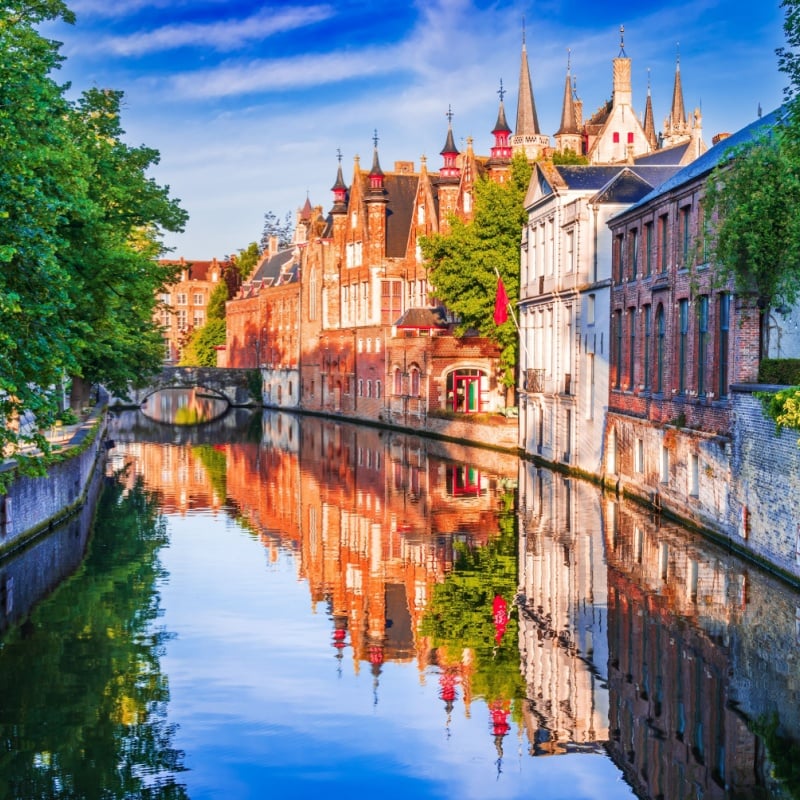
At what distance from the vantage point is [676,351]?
1259 inches

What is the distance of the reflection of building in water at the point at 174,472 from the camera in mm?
37000

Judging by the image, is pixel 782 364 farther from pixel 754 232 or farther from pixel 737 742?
pixel 737 742

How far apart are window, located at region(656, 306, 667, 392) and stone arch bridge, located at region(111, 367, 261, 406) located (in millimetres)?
60273

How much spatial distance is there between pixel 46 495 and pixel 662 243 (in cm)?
1816

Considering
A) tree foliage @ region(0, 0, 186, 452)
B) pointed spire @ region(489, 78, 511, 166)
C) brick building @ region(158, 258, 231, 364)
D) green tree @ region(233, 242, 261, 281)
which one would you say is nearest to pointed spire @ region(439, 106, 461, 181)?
pointed spire @ region(489, 78, 511, 166)

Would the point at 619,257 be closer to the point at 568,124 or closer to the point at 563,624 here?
the point at 563,624

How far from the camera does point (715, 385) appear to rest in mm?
28531

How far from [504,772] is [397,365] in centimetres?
5308

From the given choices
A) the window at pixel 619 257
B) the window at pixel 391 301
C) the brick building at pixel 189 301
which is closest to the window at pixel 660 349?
the window at pixel 619 257

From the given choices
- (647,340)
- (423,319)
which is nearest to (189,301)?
(423,319)

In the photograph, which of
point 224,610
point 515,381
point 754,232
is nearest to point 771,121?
point 754,232

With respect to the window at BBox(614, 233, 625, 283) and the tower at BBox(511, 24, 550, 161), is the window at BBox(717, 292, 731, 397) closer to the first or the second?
the window at BBox(614, 233, 625, 283)

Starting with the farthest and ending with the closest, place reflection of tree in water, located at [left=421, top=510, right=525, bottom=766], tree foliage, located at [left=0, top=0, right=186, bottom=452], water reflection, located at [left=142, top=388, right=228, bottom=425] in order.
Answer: water reflection, located at [left=142, top=388, right=228, bottom=425]
tree foliage, located at [left=0, top=0, right=186, bottom=452]
reflection of tree in water, located at [left=421, top=510, right=525, bottom=766]

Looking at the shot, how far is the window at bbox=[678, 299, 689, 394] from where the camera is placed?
3133 cm
